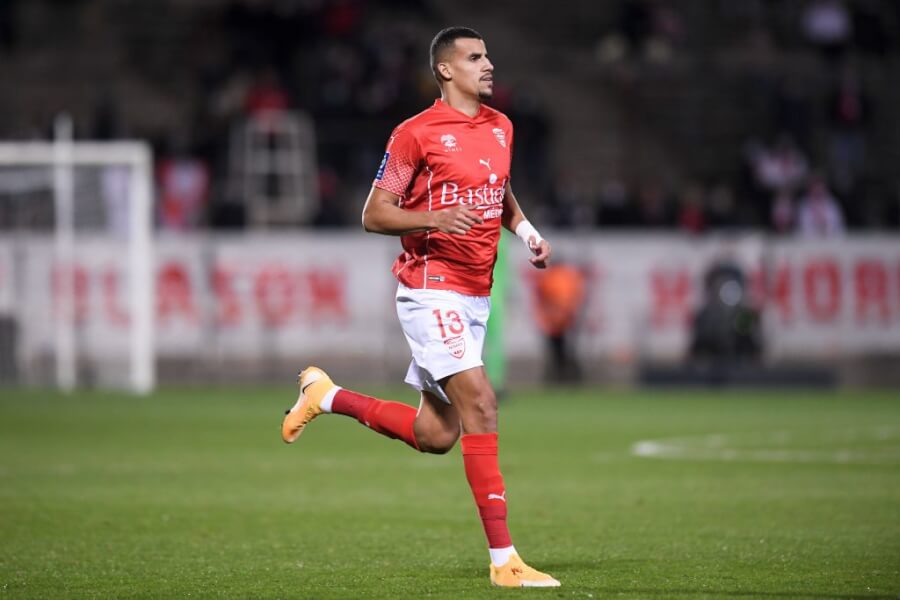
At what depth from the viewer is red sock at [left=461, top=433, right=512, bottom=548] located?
7.08 meters

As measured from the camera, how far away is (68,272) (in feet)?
73.7

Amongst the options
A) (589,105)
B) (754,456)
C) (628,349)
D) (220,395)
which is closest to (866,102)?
(589,105)

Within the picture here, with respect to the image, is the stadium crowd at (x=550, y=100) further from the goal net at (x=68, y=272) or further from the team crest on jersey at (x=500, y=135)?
the team crest on jersey at (x=500, y=135)

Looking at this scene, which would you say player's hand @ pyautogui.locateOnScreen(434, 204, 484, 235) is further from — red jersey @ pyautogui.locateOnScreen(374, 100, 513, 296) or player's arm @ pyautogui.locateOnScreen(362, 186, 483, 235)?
red jersey @ pyautogui.locateOnScreen(374, 100, 513, 296)

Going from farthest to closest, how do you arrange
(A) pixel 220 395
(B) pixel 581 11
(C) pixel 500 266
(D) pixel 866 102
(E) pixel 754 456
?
1. (B) pixel 581 11
2. (D) pixel 866 102
3. (A) pixel 220 395
4. (C) pixel 500 266
5. (E) pixel 754 456

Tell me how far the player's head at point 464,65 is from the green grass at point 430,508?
2.17 metres

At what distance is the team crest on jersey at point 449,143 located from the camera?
7414 millimetres

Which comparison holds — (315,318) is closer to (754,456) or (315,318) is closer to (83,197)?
(83,197)

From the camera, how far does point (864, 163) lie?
27.9 meters

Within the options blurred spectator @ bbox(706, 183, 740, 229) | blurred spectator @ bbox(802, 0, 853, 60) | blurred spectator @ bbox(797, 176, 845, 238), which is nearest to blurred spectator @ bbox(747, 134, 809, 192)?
blurred spectator @ bbox(706, 183, 740, 229)

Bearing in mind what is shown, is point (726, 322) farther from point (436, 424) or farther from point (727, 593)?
point (727, 593)

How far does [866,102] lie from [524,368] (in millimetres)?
8245

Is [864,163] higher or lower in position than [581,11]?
lower

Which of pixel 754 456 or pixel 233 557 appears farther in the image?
pixel 754 456
